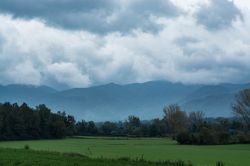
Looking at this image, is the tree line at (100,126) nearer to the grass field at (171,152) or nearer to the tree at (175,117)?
the tree at (175,117)

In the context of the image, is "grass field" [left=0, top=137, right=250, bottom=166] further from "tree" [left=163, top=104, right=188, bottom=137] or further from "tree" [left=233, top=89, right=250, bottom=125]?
"tree" [left=163, top=104, right=188, bottom=137]

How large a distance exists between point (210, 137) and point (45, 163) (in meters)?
81.9

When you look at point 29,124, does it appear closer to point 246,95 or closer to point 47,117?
point 47,117

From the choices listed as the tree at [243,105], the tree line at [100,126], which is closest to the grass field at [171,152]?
the tree at [243,105]

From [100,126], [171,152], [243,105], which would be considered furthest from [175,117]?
[171,152]

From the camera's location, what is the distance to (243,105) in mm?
128250

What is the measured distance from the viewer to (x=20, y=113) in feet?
527

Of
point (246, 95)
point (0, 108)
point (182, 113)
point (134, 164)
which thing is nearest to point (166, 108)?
point (182, 113)

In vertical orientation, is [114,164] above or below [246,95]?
below

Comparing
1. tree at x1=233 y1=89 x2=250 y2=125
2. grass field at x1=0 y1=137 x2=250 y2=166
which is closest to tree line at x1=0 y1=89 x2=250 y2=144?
tree at x1=233 y1=89 x2=250 y2=125

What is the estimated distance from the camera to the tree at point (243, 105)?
127750 millimetres

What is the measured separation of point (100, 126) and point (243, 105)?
Answer: 71.2 m

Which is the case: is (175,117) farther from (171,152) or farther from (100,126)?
(171,152)

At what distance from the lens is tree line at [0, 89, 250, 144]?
432 ft
